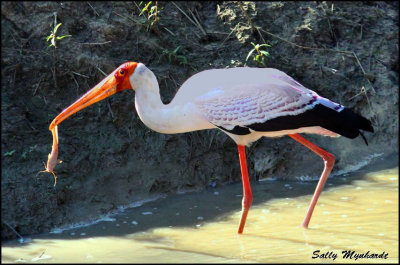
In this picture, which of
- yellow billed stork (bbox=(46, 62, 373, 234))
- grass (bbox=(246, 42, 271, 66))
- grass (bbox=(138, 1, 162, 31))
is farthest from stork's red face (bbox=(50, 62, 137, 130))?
grass (bbox=(138, 1, 162, 31))

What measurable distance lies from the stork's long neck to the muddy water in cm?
95

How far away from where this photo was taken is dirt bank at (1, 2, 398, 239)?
6.02 m

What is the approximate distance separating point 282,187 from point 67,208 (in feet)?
6.94

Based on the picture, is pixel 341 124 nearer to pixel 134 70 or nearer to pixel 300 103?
pixel 300 103

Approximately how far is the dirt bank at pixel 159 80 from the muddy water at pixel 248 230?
27 centimetres

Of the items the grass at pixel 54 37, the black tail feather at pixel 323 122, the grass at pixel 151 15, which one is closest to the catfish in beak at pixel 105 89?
the black tail feather at pixel 323 122

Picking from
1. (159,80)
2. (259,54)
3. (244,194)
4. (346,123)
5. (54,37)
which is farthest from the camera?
(259,54)

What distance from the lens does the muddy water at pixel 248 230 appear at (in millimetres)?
4680

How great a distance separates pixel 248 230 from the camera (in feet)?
17.4

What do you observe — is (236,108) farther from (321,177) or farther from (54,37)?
(54,37)

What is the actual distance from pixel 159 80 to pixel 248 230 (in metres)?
2.19

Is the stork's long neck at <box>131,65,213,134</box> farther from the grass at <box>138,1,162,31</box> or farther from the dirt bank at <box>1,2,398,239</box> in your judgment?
the grass at <box>138,1,162,31</box>

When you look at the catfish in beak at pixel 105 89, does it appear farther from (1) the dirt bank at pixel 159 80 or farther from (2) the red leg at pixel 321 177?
(2) the red leg at pixel 321 177

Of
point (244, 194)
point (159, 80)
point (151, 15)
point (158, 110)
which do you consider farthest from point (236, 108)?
point (151, 15)
